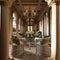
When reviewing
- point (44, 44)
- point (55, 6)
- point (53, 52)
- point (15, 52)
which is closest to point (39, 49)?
point (44, 44)

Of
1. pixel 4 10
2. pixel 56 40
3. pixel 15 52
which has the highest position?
pixel 4 10

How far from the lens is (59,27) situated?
16.4 ft

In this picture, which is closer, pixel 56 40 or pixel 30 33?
pixel 56 40

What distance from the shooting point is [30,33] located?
1201 centimetres

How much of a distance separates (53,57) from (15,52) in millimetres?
2465

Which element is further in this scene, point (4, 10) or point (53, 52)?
point (53, 52)

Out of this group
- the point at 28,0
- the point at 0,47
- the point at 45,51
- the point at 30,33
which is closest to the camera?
the point at 0,47

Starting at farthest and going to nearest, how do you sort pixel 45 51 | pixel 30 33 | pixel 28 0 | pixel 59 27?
pixel 30 33 < pixel 28 0 < pixel 45 51 < pixel 59 27

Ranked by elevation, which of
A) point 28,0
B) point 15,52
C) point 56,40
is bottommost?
point 15,52

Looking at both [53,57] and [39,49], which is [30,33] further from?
[53,57]

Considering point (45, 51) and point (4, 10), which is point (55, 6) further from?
point (45, 51)

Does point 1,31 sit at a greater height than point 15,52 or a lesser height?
greater

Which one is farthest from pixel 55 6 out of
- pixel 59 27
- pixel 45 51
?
pixel 45 51

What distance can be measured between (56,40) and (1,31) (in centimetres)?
163
